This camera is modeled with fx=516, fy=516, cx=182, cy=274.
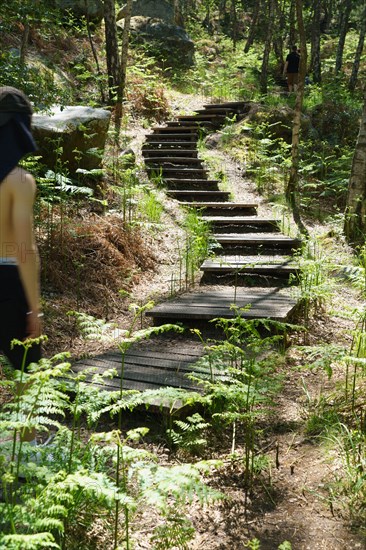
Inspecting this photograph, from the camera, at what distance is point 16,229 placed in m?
2.69

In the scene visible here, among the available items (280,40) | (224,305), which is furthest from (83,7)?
(224,305)

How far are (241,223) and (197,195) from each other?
6.01 feet

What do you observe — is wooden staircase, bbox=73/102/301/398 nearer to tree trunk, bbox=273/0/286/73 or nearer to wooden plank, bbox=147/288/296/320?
wooden plank, bbox=147/288/296/320

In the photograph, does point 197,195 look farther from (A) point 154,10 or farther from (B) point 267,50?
(A) point 154,10

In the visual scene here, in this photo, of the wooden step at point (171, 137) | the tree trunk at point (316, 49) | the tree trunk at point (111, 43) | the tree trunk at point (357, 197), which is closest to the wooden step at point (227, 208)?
the tree trunk at point (357, 197)

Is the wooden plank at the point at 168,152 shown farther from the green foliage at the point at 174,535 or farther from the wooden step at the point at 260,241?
the green foliage at the point at 174,535

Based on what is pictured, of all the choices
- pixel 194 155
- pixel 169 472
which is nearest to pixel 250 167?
pixel 194 155

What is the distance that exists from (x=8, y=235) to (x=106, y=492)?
4.58 ft

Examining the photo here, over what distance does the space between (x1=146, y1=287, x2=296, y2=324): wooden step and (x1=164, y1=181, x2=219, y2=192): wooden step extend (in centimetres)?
493

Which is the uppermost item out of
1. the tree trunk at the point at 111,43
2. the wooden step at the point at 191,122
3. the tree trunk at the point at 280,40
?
the tree trunk at the point at 280,40

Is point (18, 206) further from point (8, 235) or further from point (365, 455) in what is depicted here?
point (365, 455)

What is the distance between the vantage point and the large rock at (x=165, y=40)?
19891 millimetres

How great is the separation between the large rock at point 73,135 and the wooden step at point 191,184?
94.8 inches

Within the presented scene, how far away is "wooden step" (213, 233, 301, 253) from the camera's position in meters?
7.98
